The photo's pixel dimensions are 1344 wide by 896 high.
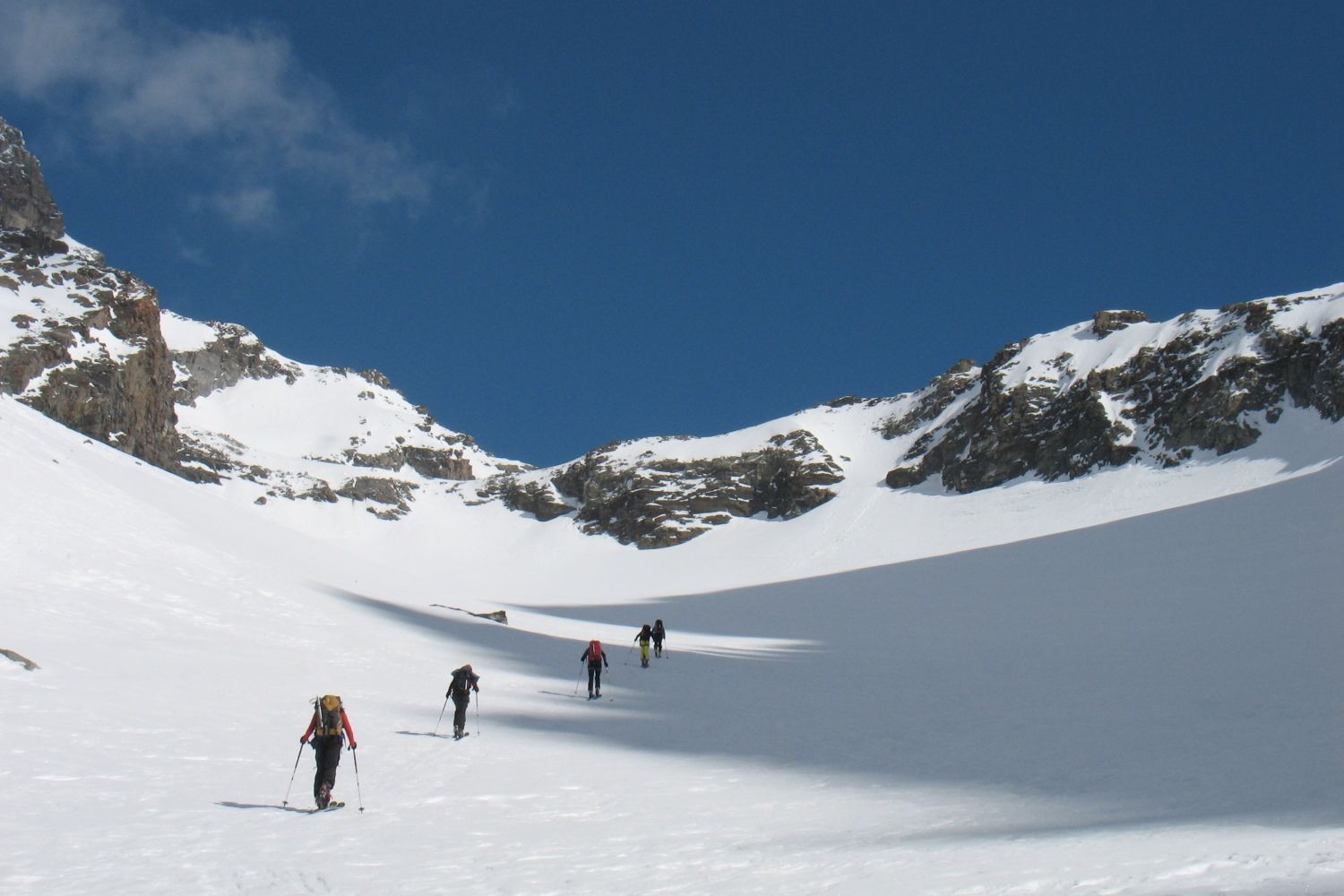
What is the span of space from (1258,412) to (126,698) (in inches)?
2986

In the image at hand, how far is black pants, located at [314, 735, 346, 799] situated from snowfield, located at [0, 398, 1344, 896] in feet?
1.31

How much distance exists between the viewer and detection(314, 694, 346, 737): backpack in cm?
1014

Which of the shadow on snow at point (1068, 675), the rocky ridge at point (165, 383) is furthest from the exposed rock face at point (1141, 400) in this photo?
the rocky ridge at point (165, 383)

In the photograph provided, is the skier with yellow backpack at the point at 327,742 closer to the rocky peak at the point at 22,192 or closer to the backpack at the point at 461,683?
the backpack at the point at 461,683

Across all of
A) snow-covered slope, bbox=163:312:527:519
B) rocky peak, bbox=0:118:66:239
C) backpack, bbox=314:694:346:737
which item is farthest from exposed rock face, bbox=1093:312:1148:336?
rocky peak, bbox=0:118:66:239

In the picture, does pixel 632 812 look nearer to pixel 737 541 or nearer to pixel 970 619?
pixel 970 619

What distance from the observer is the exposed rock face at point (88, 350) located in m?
66.1

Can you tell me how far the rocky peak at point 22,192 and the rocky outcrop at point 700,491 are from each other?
6589 cm

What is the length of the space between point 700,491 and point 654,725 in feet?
272

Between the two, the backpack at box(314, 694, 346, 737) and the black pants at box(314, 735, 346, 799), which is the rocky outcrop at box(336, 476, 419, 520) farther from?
the black pants at box(314, 735, 346, 799)

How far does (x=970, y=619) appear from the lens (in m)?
39.0

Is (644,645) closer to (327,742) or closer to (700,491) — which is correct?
(327,742)

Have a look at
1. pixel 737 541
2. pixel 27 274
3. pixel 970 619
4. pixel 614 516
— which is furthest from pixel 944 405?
pixel 27 274

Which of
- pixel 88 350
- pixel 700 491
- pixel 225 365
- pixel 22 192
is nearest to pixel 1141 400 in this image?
pixel 700 491
